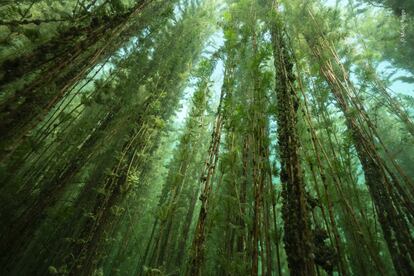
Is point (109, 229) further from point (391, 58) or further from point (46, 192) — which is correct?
point (391, 58)

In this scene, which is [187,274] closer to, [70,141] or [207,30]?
[70,141]

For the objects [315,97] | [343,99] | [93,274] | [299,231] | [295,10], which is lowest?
[93,274]

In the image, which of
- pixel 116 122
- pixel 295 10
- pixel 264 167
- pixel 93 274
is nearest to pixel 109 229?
pixel 93 274

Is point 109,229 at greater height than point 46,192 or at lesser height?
lesser

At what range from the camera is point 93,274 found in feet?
8.39

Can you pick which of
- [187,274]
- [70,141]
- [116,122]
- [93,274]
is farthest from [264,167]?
[70,141]

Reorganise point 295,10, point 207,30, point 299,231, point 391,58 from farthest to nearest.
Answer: point 391,58, point 207,30, point 295,10, point 299,231

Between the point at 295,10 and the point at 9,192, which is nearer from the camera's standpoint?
A: the point at 9,192

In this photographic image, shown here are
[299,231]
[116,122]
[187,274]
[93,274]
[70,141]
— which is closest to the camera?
[299,231]

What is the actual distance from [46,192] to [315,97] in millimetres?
3448

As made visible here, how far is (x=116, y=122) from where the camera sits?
11.6ft

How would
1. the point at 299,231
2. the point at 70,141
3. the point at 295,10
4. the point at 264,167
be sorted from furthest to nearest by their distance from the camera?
the point at 295,10 → the point at 70,141 → the point at 264,167 → the point at 299,231

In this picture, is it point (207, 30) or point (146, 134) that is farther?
point (207, 30)

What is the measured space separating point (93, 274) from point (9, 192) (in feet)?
4.14
